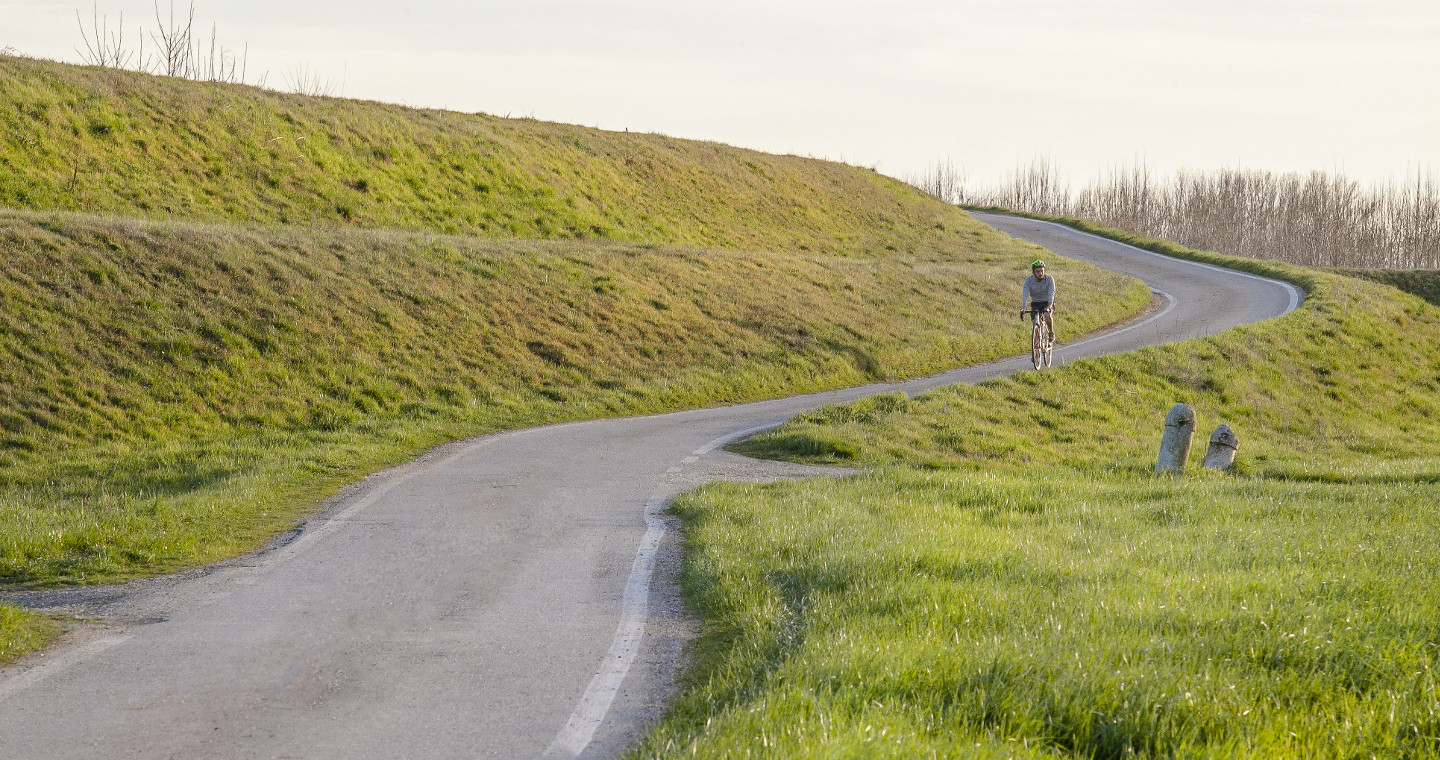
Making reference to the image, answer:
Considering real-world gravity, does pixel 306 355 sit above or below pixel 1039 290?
below

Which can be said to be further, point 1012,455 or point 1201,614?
point 1012,455

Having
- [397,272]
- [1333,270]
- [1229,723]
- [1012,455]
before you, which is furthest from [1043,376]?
[1333,270]

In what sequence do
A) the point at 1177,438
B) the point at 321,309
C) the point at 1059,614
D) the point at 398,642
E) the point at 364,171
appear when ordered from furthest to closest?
1. the point at 364,171
2. the point at 321,309
3. the point at 1177,438
4. the point at 398,642
5. the point at 1059,614

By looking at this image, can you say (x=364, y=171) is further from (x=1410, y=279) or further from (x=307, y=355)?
(x=1410, y=279)

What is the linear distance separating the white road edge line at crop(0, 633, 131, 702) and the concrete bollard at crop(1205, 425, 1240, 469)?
14.3 meters

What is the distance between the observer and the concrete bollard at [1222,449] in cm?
1581

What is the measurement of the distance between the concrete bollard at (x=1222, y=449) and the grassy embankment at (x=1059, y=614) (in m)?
0.66

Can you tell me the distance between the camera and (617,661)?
6.10 m

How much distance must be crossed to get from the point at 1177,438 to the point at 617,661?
35.1 feet

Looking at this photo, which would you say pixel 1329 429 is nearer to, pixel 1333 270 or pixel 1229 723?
pixel 1229 723

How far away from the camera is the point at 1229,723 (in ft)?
15.0

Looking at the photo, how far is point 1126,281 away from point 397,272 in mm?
27926

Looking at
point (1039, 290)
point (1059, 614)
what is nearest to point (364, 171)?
point (1039, 290)

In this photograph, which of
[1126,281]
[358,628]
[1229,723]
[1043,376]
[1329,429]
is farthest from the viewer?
[1126,281]
